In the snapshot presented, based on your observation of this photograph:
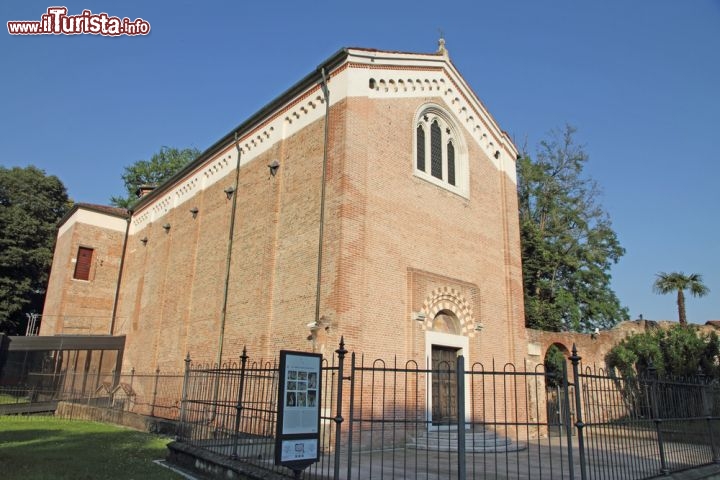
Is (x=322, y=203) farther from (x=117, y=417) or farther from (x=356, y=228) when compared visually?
(x=117, y=417)

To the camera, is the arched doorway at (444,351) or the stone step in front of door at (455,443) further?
the arched doorway at (444,351)

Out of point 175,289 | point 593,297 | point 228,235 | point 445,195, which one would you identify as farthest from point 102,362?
point 593,297

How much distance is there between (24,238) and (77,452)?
24925 millimetres

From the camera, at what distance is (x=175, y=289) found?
64.8 ft

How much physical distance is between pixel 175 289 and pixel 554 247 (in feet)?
64.9

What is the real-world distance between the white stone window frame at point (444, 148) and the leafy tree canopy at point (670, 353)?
29.6ft

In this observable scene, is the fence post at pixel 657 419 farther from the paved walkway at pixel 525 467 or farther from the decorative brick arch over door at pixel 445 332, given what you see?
the decorative brick arch over door at pixel 445 332

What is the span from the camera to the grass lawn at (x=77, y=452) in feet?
26.8

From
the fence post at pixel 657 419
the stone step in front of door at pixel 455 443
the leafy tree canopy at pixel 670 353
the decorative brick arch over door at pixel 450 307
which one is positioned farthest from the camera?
the leafy tree canopy at pixel 670 353

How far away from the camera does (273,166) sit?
49.8 feet

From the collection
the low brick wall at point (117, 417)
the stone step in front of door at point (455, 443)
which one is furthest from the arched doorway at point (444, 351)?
the low brick wall at point (117, 417)

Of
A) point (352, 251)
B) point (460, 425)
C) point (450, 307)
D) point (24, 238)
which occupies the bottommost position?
point (460, 425)

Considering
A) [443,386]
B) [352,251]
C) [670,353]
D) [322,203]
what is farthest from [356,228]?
[670,353]

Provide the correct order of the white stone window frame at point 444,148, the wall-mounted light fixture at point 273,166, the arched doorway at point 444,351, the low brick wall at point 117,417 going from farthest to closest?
the wall-mounted light fixture at point 273,166 < the white stone window frame at point 444,148 < the low brick wall at point 117,417 < the arched doorway at point 444,351
